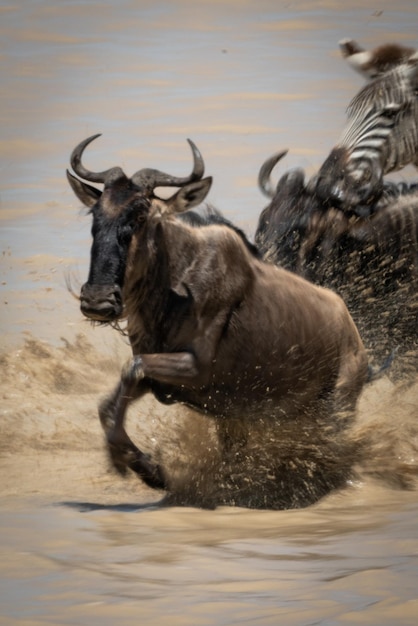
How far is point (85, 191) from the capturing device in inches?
314

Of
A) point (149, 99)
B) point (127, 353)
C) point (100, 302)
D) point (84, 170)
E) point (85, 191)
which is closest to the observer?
point (100, 302)

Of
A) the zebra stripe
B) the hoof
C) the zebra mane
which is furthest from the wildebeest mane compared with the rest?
the zebra mane

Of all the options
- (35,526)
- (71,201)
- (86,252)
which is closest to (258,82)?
(71,201)

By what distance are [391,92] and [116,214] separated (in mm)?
4020

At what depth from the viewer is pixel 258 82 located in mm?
18172

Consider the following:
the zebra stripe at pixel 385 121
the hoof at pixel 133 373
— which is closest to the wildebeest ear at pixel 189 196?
the hoof at pixel 133 373

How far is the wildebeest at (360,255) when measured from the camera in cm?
1006

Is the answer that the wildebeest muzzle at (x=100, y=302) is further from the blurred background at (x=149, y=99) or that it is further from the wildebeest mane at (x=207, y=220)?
the blurred background at (x=149, y=99)

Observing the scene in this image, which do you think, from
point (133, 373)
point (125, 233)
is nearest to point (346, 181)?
point (125, 233)

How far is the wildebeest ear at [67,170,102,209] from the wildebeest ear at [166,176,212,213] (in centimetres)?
39

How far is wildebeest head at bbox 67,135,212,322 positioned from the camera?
7.49 metres

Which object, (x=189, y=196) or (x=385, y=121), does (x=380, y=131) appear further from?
(x=189, y=196)

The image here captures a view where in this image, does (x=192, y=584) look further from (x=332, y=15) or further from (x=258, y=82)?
(x=332, y=15)

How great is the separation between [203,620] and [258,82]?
13.3m
